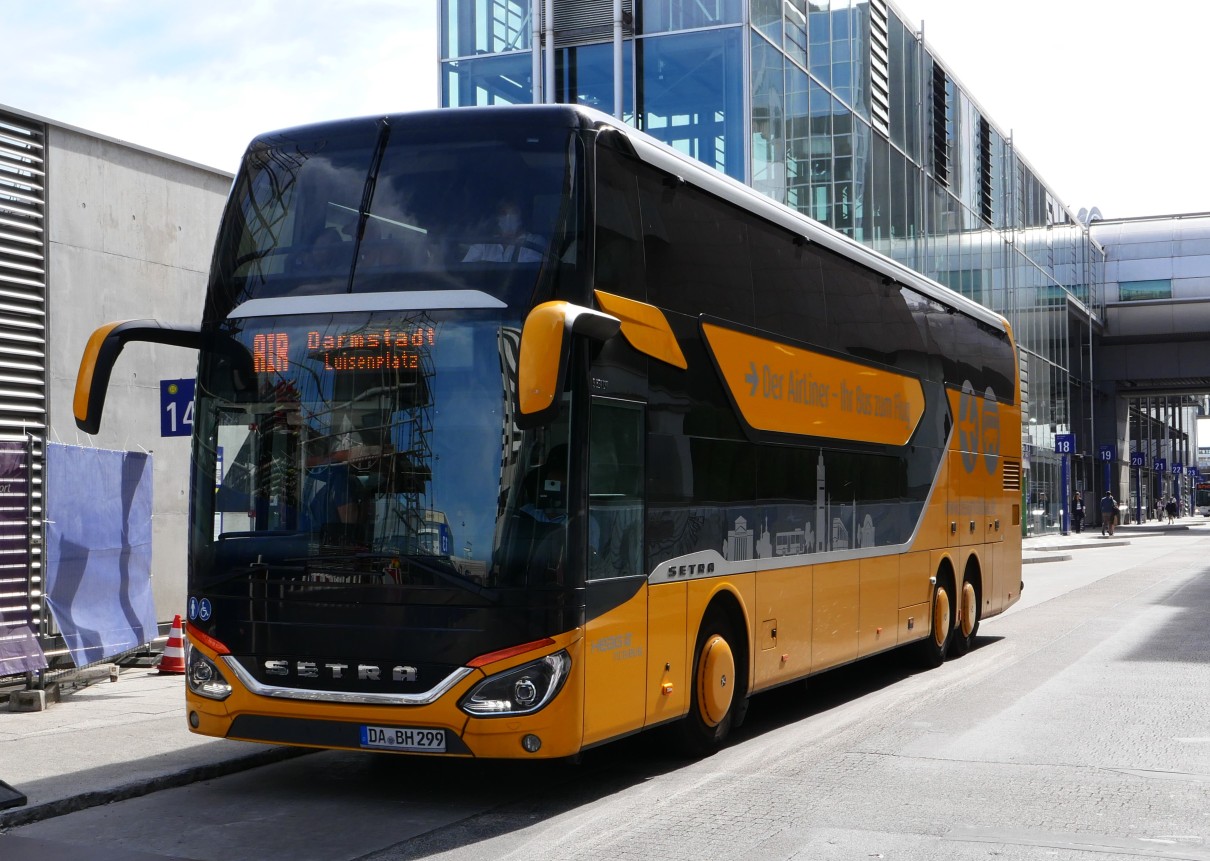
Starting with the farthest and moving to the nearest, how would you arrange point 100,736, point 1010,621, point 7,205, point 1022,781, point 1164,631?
point 1010,621, point 1164,631, point 7,205, point 100,736, point 1022,781

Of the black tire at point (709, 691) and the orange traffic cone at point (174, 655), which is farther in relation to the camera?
the orange traffic cone at point (174, 655)

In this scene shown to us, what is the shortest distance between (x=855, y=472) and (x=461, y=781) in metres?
4.94

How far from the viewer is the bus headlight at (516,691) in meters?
7.51

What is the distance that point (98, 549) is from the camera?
42.1ft

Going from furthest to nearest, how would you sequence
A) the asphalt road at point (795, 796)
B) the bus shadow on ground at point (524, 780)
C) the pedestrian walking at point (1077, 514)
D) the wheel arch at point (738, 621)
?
the pedestrian walking at point (1077, 514)
the wheel arch at point (738, 621)
the bus shadow on ground at point (524, 780)
the asphalt road at point (795, 796)

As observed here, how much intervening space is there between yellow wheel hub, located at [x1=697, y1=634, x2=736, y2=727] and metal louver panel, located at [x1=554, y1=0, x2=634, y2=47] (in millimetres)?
19470

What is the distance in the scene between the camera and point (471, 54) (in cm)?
2802

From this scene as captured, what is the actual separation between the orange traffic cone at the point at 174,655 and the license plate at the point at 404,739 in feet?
21.9

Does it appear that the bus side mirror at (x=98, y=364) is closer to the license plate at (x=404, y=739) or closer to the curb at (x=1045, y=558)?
the license plate at (x=404, y=739)

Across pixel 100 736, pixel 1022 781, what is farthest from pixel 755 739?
pixel 100 736

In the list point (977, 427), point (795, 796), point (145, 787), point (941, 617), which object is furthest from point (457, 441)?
point (977, 427)

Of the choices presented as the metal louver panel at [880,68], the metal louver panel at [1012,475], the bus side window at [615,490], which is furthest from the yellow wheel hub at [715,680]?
the metal louver panel at [880,68]

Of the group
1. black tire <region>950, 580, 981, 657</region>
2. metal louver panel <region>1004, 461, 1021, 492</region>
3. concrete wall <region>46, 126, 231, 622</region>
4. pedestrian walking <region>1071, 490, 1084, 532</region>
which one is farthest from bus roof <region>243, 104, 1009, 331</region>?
pedestrian walking <region>1071, 490, 1084, 532</region>

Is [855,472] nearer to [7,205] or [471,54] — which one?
[7,205]
